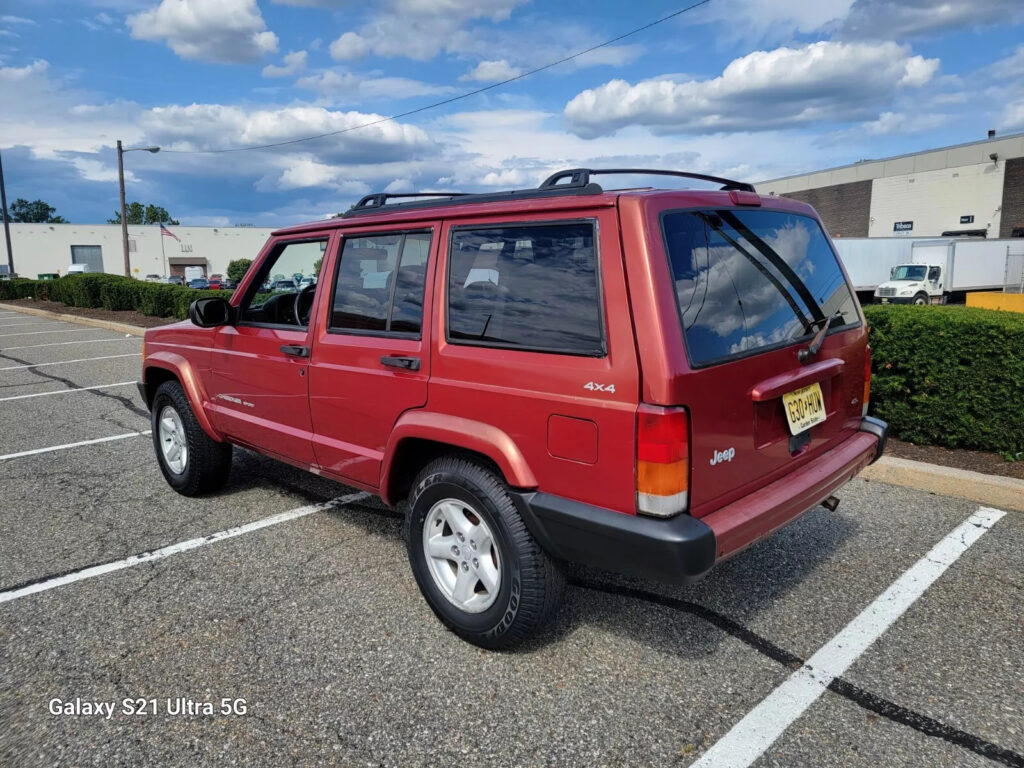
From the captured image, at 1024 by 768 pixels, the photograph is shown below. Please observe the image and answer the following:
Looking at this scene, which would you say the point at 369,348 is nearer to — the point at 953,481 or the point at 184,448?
the point at 184,448

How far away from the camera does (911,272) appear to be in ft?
91.1

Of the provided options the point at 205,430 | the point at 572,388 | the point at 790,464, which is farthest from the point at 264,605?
the point at 790,464

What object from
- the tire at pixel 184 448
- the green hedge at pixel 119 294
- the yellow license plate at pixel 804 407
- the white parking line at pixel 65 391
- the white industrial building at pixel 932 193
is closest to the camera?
the yellow license plate at pixel 804 407

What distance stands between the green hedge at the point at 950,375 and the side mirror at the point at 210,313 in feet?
15.9

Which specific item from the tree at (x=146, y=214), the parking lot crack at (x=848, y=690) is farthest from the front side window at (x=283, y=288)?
the tree at (x=146, y=214)

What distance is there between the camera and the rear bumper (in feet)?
7.59

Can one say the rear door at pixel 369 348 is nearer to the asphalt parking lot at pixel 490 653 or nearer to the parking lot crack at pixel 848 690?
the asphalt parking lot at pixel 490 653

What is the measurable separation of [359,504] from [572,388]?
2.62 m

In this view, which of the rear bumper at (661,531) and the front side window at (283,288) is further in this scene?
the front side window at (283,288)

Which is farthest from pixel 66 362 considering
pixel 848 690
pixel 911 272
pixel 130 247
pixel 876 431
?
pixel 130 247

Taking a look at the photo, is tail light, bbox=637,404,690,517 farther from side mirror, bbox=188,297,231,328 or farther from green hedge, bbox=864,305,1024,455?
green hedge, bbox=864,305,1024,455

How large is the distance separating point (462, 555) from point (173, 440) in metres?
2.94

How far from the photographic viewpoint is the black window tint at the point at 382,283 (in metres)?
3.17

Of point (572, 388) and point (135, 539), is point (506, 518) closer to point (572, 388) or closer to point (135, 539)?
point (572, 388)
